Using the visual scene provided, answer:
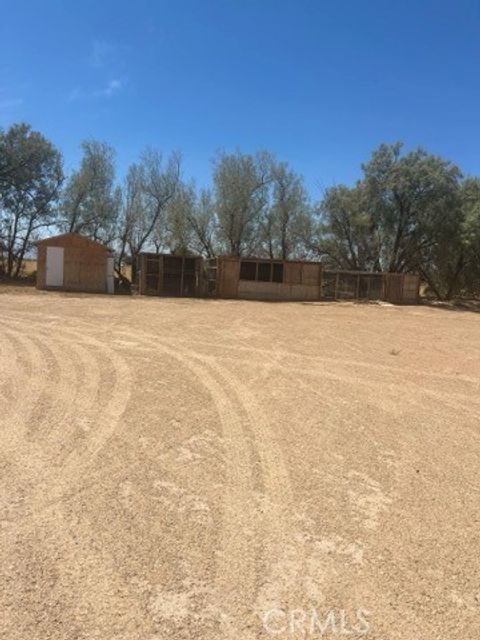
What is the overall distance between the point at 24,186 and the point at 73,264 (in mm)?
9863

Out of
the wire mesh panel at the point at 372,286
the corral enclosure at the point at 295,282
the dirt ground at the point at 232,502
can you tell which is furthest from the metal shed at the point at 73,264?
the dirt ground at the point at 232,502

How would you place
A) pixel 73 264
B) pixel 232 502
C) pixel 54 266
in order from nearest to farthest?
pixel 232 502 → pixel 54 266 → pixel 73 264

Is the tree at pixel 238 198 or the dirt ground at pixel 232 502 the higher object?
the tree at pixel 238 198


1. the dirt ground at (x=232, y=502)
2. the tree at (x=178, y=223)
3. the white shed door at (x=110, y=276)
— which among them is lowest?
the dirt ground at (x=232, y=502)

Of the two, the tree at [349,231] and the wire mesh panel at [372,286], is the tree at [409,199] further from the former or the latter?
the wire mesh panel at [372,286]

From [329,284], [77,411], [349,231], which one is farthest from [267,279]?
[77,411]

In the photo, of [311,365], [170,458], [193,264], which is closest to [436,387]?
[311,365]

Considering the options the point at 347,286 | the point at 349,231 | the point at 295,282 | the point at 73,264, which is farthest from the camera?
the point at 349,231

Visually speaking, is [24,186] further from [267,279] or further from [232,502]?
[232,502]

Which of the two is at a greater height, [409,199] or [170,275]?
[409,199]

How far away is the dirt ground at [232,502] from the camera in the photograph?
112 inches

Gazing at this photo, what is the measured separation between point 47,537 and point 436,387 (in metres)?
6.64

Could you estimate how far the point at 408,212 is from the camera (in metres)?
33.2

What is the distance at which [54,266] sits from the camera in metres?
27.5
